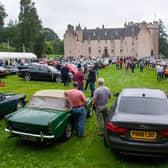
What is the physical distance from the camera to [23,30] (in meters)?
68.4

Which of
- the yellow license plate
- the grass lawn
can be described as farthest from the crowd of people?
the yellow license plate

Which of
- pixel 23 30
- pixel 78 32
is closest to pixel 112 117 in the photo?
pixel 23 30

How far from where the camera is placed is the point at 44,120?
7.27 m

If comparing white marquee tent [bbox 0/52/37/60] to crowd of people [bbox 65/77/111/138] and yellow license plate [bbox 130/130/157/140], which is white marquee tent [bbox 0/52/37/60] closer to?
crowd of people [bbox 65/77/111/138]

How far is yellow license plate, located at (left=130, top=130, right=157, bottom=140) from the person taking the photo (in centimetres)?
623

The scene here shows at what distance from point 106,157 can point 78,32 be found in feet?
328

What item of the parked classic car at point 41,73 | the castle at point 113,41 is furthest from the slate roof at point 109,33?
the parked classic car at point 41,73

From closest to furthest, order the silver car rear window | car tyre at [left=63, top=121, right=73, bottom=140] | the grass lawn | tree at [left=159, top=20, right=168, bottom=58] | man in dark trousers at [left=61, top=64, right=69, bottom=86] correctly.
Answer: the grass lawn < the silver car rear window < car tyre at [left=63, top=121, right=73, bottom=140] < man in dark trousers at [left=61, top=64, right=69, bottom=86] < tree at [left=159, top=20, right=168, bottom=58]

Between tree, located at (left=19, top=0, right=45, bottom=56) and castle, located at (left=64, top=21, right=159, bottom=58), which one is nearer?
tree, located at (left=19, top=0, right=45, bottom=56)

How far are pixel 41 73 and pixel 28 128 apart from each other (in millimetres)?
16194

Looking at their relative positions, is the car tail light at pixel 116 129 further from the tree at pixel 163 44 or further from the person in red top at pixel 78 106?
the tree at pixel 163 44

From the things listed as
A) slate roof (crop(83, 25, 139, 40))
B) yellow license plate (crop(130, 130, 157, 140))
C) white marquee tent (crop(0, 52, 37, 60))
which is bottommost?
yellow license plate (crop(130, 130, 157, 140))

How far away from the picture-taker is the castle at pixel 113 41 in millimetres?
98625

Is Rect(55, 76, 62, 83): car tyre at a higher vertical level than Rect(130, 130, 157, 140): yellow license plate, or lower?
lower
